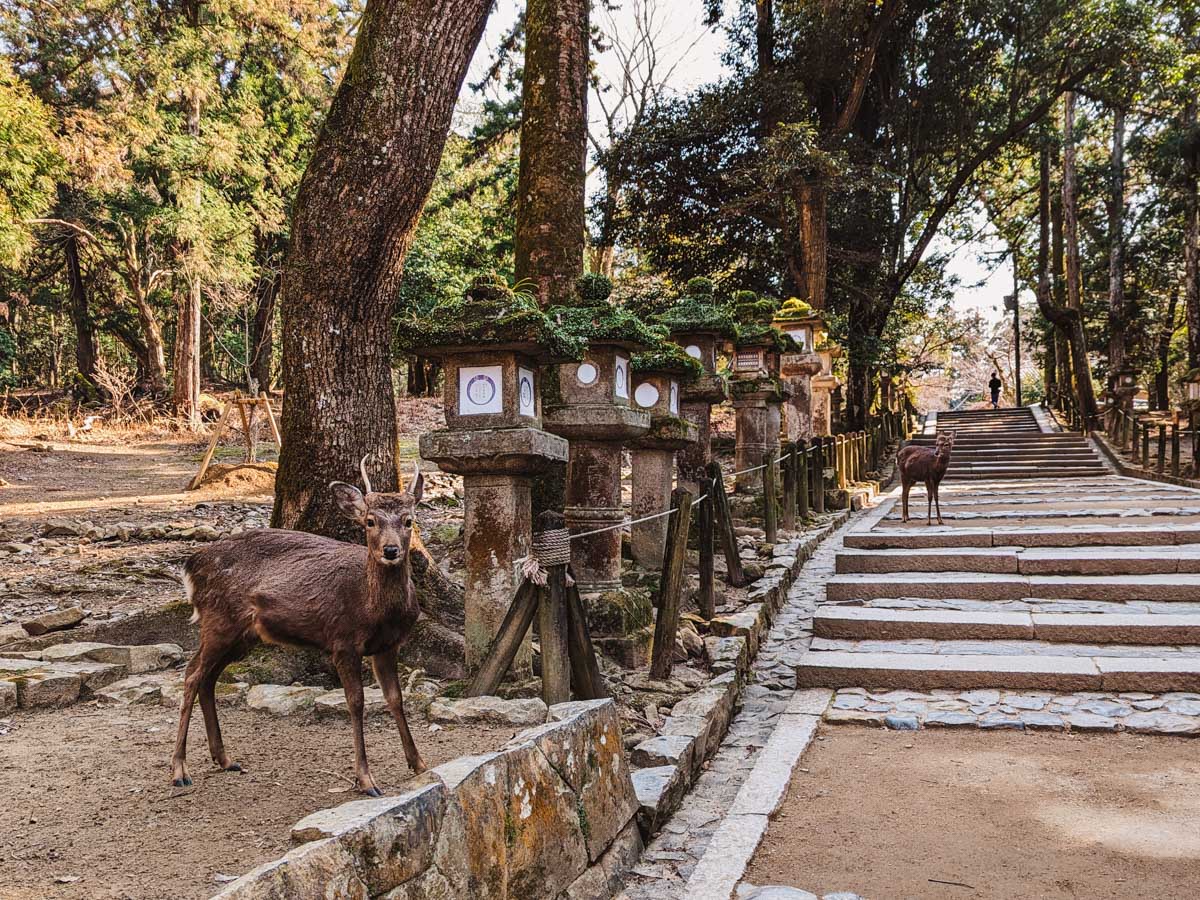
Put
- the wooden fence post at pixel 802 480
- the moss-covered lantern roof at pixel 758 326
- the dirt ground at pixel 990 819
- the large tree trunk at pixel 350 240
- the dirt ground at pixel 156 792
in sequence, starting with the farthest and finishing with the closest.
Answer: the moss-covered lantern roof at pixel 758 326 < the wooden fence post at pixel 802 480 < the large tree trunk at pixel 350 240 < the dirt ground at pixel 990 819 < the dirt ground at pixel 156 792

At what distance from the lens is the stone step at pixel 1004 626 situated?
631 cm

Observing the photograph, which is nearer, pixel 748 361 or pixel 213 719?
pixel 213 719

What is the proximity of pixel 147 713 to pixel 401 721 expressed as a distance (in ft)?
6.26

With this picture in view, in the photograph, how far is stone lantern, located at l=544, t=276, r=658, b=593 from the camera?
6344 mm

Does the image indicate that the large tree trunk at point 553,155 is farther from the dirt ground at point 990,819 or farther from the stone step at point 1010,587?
the dirt ground at point 990,819

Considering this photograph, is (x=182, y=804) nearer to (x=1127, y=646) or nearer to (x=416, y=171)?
(x=416, y=171)

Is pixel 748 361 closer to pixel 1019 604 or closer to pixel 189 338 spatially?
pixel 1019 604

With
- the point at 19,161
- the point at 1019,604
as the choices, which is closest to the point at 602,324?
the point at 1019,604

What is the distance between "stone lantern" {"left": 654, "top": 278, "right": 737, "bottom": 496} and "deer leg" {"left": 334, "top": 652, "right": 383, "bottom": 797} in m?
6.21

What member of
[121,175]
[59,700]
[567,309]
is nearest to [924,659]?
[567,309]

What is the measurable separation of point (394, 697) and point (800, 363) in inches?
477

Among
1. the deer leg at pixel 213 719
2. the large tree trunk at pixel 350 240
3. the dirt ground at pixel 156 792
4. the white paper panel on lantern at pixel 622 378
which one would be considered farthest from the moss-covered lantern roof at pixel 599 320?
the deer leg at pixel 213 719

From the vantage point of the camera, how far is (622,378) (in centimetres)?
664

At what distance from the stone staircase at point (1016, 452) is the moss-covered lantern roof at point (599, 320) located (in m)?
A: 12.7
